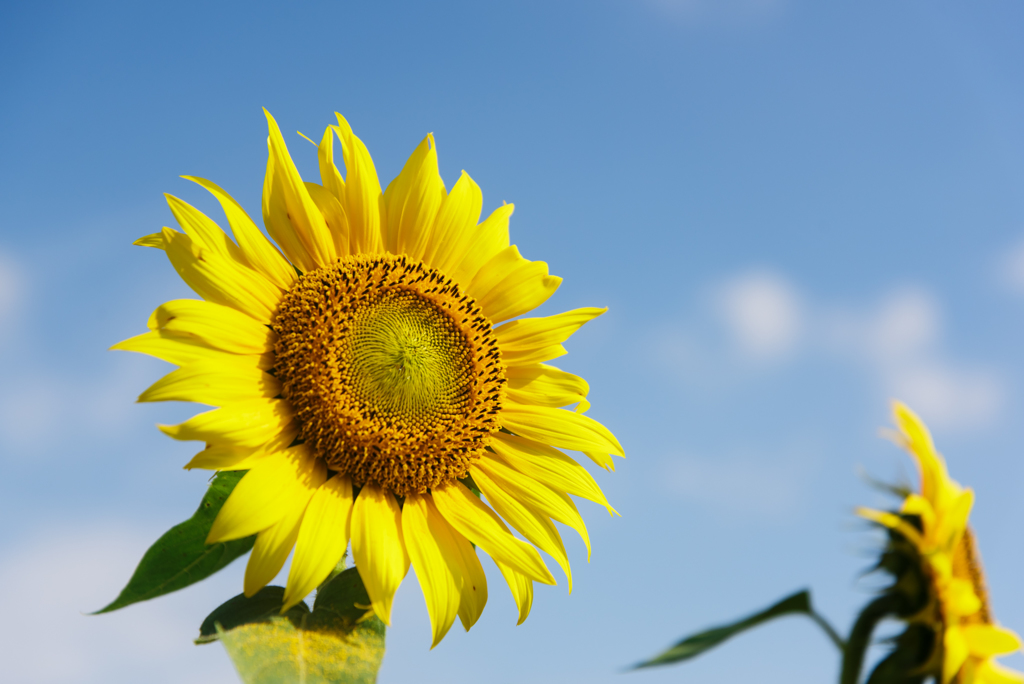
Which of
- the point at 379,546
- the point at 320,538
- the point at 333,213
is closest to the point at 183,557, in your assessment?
the point at 320,538

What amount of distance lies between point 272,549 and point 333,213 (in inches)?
58.5

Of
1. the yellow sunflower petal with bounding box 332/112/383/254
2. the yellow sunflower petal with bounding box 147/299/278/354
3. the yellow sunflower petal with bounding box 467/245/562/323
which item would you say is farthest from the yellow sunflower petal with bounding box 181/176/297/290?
the yellow sunflower petal with bounding box 467/245/562/323

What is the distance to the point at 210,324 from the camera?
9.42ft

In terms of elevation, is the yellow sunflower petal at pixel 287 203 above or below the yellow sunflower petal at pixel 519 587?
above

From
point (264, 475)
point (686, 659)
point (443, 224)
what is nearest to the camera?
point (686, 659)

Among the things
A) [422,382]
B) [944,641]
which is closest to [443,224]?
[422,382]

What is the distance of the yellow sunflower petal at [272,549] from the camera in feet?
8.51

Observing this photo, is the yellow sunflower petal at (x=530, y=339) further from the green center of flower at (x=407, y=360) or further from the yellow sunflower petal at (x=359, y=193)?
the yellow sunflower petal at (x=359, y=193)

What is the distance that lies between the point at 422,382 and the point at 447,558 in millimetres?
771

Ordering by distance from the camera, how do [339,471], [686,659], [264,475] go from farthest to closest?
1. [339,471]
2. [264,475]
3. [686,659]

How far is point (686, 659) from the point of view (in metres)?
1.87

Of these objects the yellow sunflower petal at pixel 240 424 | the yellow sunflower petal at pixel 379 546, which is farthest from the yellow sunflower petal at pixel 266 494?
the yellow sunflower petal at pixel 379 546

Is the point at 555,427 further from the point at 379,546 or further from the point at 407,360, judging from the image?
the point at 379,546

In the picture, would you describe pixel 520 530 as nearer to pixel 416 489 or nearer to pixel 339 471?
pixel 416 489
